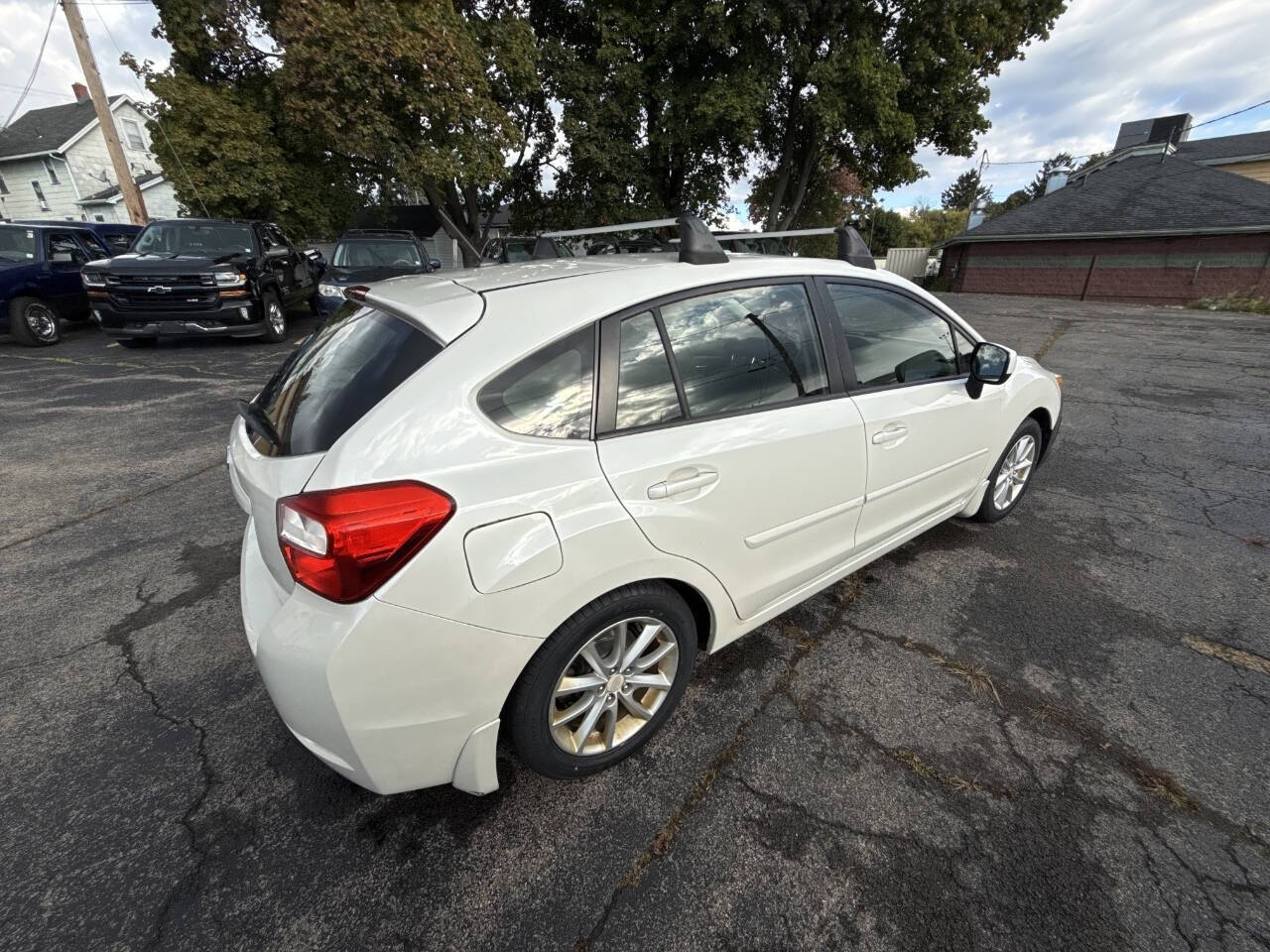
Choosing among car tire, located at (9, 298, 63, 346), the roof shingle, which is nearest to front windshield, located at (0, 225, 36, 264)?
car tire, located at (9, 298, 63, 346)

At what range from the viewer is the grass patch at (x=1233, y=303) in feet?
54.7

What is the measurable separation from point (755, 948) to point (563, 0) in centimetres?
2006

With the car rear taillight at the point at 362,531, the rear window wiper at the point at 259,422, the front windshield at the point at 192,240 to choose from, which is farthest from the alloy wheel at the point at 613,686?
the front windshield at the point at 192,240

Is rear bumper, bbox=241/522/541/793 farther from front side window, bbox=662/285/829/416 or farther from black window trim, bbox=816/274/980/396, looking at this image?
black window trim, bbox=816/274/980/396

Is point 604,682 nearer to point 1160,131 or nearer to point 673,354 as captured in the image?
point 673,354

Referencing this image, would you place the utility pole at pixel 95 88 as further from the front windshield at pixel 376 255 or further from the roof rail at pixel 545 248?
the roof rail at pixel 545 248

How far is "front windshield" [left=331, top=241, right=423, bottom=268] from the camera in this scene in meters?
9.77

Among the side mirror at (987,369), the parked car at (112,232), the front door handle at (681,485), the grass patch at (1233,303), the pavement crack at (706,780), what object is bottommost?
the grass patch at (1233,303)

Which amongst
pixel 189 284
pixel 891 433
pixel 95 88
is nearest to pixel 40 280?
pixel 189 284

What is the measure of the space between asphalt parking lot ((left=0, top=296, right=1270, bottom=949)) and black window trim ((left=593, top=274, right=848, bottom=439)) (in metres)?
1.16

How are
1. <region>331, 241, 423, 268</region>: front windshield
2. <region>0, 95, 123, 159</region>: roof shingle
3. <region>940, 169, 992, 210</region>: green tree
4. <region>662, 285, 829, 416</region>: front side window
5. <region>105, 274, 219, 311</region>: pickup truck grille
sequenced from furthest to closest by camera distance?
1. <region>940, 169, 992, 210</region>: green tree
2. <region>0, 95, 123, 159</region>: roof shingle
3. <region>331, 241, 423, 268</region>: front windshield
4. <region>105, 274, 219, 311</region>: pickup truck grille
5. <region>662, 285, 829, 416</region>: front side window

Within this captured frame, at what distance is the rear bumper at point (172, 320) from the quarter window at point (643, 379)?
29.7 feet

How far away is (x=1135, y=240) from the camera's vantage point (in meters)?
19.7

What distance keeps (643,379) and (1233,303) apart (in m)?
25.1
